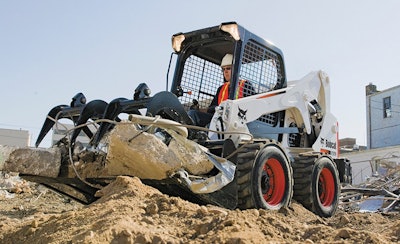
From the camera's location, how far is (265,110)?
6902 mm

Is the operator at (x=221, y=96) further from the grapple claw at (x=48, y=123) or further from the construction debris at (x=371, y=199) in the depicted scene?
the construction debris at (x=371, y=199)

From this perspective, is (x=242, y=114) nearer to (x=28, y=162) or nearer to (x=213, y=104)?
(x=213, y=104)

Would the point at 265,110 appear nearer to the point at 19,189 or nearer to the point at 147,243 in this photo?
the point at 147,243

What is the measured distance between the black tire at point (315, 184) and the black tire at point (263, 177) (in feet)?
2.88

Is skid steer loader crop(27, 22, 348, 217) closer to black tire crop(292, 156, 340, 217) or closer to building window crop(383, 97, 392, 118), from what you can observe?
black tire crop(292, 156, 340, 217)

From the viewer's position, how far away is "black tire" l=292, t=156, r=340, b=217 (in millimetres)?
7016

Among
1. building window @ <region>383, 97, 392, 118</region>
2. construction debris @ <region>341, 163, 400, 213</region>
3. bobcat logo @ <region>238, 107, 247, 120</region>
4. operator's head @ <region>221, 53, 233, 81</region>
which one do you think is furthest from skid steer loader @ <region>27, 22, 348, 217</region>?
building window @ <region>383, 97, 392, 118</region>

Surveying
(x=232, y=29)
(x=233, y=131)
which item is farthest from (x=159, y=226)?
(x=232, y=29)

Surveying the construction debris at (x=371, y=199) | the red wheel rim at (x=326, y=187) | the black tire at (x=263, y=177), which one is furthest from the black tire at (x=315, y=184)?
the construction debris at (x=371, y=199)

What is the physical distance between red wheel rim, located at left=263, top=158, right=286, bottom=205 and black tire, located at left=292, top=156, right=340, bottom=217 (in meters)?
0.95

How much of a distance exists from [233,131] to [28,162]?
2464mm

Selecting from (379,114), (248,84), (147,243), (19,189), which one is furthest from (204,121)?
(379,114)

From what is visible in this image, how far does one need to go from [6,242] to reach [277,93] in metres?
4.30

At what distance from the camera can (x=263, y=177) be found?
5945mm
